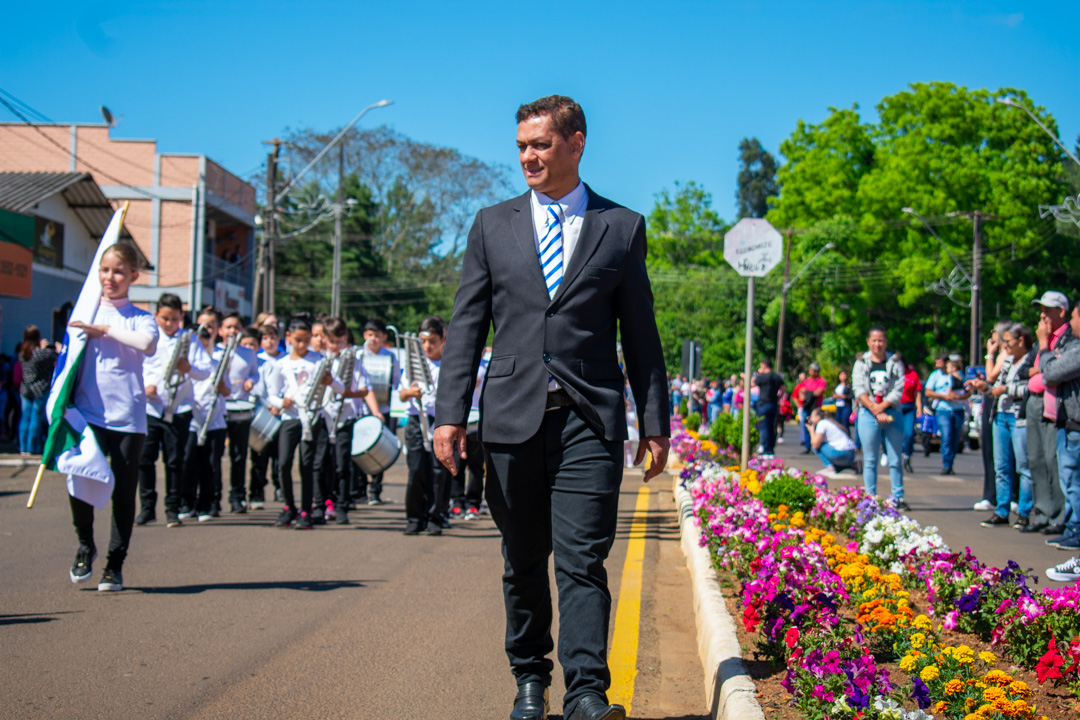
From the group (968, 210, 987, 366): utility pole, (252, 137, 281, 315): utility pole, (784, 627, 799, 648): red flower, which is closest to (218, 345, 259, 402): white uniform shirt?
(784, 627, 799, 648): red flower

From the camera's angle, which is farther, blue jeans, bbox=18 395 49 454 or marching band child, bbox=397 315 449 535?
blue jeans, bbox=18 395 49 454

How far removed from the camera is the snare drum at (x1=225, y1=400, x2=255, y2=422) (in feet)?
35.6

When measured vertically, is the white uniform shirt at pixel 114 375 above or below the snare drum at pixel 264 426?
above

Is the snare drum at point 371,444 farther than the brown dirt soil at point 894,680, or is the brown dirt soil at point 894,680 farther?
the snare drum at point 371,444

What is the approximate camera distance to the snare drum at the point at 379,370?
38.9 ft

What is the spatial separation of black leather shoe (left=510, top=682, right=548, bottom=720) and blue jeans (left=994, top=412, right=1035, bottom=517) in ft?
24.9

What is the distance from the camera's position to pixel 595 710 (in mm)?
3309

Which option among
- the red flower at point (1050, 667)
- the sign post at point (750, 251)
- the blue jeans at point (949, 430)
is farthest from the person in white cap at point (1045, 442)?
the blue jeans at point (949, 430)

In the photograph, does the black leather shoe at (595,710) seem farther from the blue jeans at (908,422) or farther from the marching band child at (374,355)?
the blue jeans at (908,422)

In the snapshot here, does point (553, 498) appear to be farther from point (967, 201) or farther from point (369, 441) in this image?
point (967, 201)

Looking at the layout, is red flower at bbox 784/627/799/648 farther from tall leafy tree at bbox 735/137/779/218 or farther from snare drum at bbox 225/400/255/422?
tall leafy tree at bbox 735/137/779/218

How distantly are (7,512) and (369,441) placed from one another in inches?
143

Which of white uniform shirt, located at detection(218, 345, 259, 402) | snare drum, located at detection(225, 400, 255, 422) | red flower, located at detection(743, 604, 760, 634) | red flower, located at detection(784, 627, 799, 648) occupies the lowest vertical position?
red flower, located at detection(743, 604, 760, 634)

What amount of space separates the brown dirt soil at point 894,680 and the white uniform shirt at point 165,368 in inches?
229
